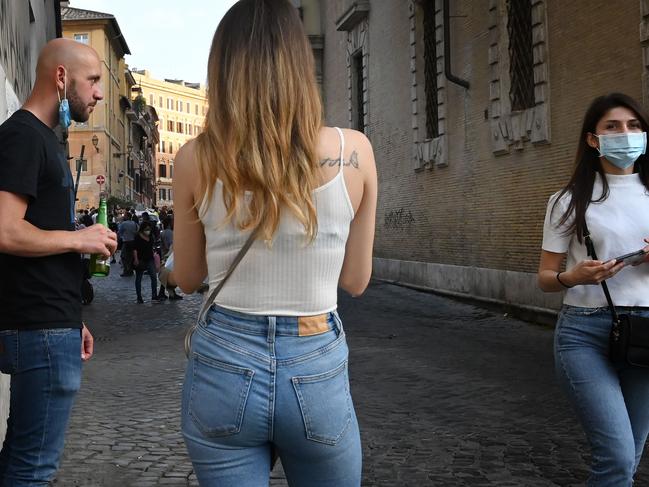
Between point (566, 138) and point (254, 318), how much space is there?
11.8 meters

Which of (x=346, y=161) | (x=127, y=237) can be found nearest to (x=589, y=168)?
(x=346, y=161)

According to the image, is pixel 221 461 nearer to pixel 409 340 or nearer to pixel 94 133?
pixel 409 340

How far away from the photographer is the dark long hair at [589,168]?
344cm

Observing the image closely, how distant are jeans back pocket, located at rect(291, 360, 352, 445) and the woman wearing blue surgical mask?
4.84 feet

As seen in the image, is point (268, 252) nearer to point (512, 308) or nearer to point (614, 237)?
point (614, 237)

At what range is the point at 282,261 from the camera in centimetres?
201

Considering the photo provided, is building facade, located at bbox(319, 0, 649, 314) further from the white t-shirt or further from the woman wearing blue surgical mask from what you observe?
the white t-shirt

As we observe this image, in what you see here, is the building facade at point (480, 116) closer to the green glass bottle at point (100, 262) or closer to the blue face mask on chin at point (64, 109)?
the green glass bottle at point (100, 262)

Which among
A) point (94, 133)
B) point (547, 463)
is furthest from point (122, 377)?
point (94, 133)

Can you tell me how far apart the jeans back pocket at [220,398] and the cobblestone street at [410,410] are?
3.08m

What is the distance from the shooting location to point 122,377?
28.2 ft

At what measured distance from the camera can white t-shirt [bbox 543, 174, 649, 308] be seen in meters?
3.35

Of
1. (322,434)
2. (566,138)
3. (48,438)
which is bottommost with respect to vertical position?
(48,438)

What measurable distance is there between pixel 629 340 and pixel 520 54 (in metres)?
12.1
